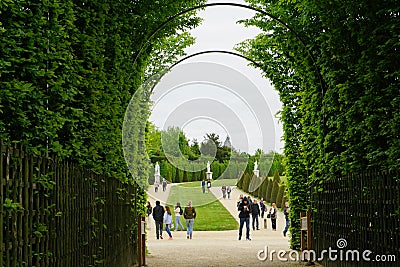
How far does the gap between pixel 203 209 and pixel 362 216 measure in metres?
38.4

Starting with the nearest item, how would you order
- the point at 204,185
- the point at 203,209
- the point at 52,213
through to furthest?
the point at 52,213 → the point at 204,185 → the point at 203,209

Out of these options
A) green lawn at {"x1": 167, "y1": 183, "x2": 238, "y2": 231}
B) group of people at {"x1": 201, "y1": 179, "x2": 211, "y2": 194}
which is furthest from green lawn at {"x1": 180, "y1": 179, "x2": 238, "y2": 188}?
group of people at {"x1": 201, "y1": 179, "x2": 211, "y2": 194}

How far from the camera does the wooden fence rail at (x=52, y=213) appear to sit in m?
5.23

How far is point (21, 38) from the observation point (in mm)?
6281

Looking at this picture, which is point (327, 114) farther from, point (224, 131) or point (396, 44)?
point (224, 131)

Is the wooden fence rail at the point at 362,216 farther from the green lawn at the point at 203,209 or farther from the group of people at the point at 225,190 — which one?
the group of people at the point at 225,190

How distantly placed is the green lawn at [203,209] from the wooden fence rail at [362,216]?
82.0 ft

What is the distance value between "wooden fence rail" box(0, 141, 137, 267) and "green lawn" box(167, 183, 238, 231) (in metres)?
28.4

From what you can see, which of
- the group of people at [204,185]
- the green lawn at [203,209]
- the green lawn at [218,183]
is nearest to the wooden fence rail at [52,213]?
the green lawn at [203,209]

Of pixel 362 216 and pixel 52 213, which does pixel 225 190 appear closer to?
pixel 362 216

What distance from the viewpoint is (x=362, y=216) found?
1075 centimetres

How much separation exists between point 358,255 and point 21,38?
22.2 feet

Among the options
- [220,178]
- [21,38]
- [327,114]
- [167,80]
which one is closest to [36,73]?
[21,38]

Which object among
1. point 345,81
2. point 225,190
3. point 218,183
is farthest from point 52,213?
point 225,190
